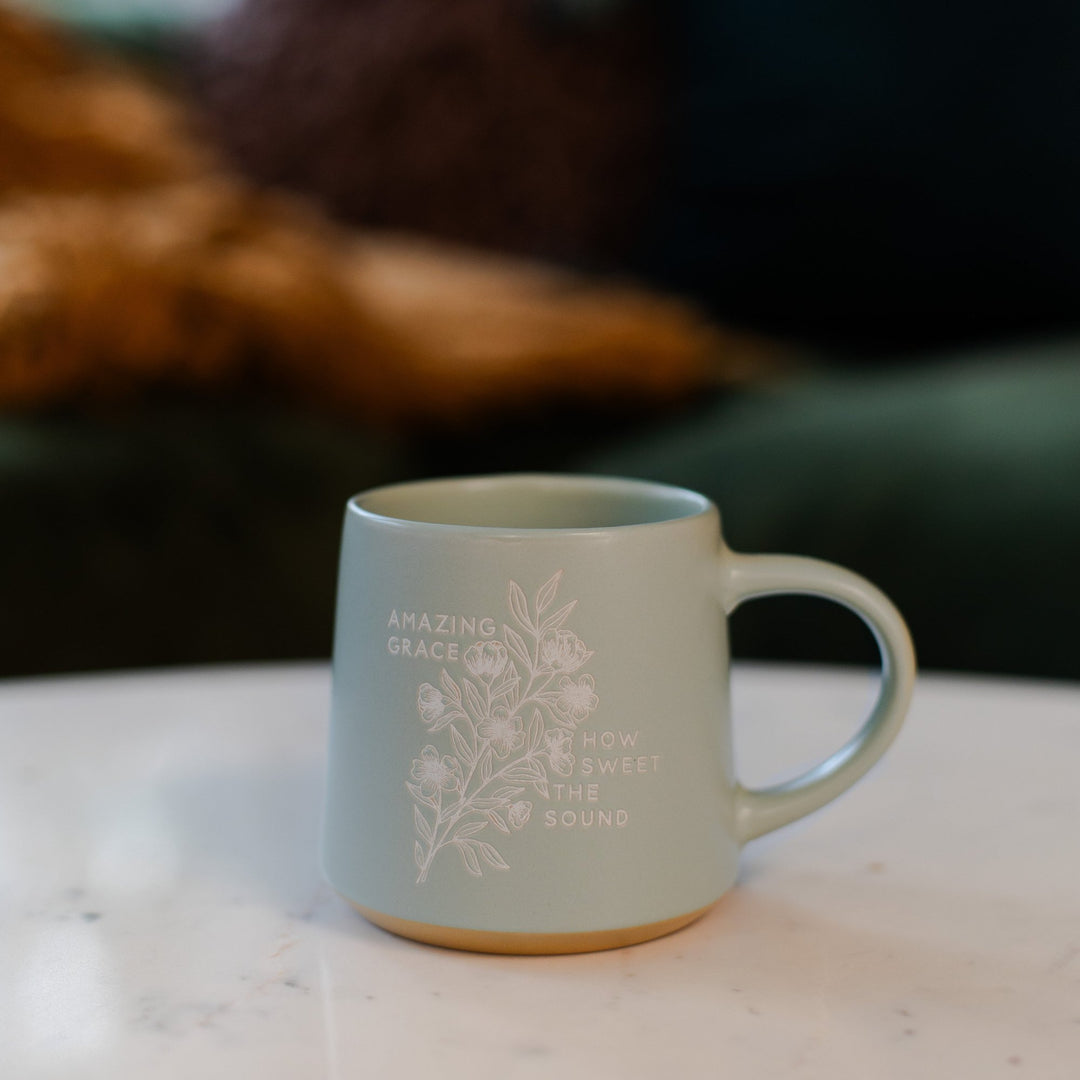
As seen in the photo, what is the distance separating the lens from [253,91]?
1.81 m

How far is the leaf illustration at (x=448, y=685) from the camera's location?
36cm

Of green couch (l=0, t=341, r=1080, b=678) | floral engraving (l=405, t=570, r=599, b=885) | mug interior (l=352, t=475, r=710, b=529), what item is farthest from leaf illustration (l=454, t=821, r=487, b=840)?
green couch (l=0, t=341, r=1080, b=678)

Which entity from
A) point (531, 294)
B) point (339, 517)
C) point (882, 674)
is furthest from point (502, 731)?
point (531, 294)

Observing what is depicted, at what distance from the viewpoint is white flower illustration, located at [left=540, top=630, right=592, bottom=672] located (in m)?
0.36

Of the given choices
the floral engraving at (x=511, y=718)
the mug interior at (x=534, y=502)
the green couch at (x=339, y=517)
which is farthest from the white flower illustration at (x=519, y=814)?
the green couch at (x=339, y=517)

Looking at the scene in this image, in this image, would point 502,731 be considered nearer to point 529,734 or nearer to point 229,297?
point 529,734

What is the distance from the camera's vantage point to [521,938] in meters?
0.36

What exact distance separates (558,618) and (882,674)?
0.11 meters

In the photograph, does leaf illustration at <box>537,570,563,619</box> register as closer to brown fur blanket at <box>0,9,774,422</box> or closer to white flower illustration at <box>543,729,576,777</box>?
white flower illustration at <box>543,729,576,777</box>

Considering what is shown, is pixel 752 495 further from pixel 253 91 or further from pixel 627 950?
pixel 253 91

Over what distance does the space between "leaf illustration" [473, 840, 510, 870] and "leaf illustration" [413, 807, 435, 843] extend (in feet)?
0.05

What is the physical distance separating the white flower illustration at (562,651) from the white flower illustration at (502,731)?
0.02 m

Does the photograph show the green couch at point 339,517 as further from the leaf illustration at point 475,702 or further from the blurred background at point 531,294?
the leaf illustration at point 475,702

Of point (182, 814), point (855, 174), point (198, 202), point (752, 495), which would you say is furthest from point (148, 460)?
point (855, 174)
